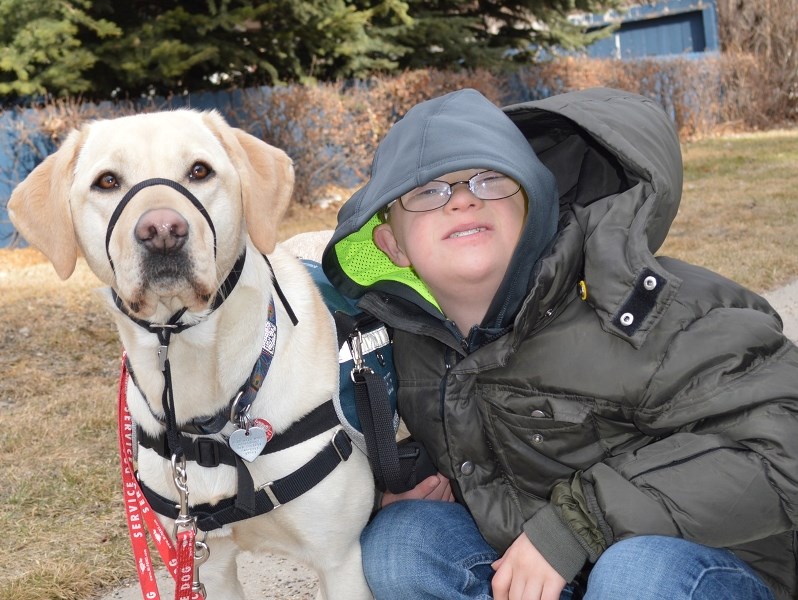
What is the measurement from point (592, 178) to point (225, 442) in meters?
1.27

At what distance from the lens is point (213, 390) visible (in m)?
2.26

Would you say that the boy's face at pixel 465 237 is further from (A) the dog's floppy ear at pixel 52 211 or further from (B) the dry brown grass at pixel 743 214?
(B) the dry brown grass at pixel 743 214

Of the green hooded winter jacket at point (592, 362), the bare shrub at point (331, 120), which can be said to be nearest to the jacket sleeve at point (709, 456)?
the green hooded winter jacket at point (592, 362)

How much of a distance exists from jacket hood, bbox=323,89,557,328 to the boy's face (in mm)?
67

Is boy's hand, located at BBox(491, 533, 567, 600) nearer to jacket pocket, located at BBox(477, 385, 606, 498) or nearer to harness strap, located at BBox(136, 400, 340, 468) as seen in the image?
jacket pocket, located at BBox(477, 385, 606, 498)

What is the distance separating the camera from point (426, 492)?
266cm

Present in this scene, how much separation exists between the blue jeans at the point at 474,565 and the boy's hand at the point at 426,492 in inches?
2.4

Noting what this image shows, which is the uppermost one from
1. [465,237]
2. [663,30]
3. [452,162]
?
[452,162]

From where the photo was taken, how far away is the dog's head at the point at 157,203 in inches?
80.2

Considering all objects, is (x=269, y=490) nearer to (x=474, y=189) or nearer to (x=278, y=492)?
(x=278, y=492)

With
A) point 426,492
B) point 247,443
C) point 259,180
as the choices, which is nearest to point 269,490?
point 247,443

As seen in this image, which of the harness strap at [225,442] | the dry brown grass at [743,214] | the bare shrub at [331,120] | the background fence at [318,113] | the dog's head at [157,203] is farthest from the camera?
the bare shrub at [331,120]

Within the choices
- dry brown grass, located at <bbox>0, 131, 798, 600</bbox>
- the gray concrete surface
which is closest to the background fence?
dry brown grass, located at <bbox>0, 131, 798, 600</bbox>

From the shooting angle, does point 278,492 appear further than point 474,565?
No
